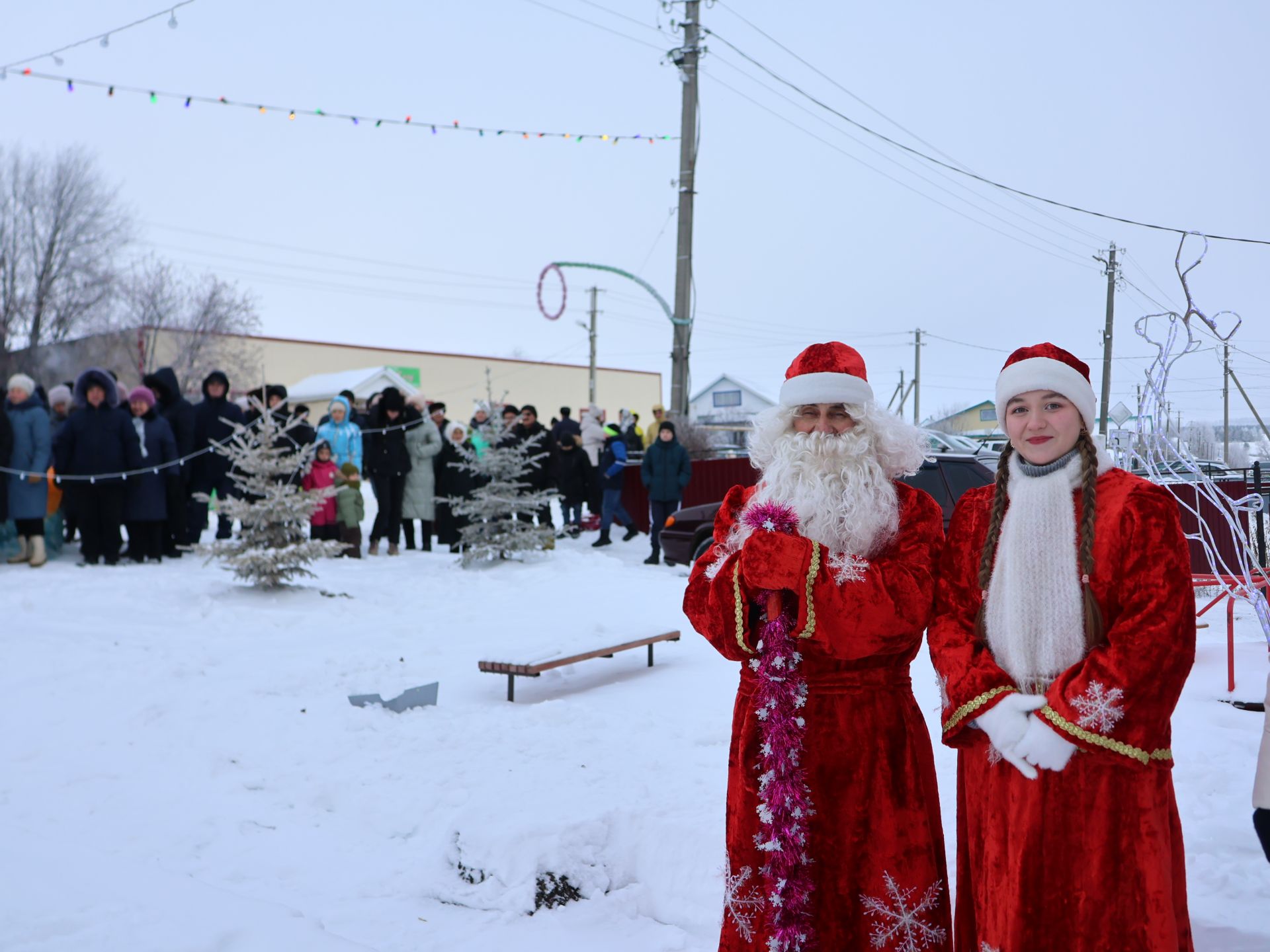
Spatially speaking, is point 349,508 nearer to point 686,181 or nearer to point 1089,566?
point 686,181

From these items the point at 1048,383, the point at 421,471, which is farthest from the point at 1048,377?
the point at 421,471

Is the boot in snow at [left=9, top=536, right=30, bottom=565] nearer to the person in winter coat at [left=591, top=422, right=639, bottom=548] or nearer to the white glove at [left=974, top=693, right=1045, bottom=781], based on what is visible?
the person in winter coat at [left=591, top=422, right=639, bottom=548]

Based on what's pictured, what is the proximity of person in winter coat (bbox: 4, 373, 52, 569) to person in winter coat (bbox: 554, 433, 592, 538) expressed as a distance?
21.3ft

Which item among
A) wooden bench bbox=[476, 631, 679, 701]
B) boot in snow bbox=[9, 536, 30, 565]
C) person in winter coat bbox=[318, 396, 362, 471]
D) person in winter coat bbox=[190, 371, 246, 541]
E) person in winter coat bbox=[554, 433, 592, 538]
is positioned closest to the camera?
wooden bench bbox=[476, 631, 679, 701]

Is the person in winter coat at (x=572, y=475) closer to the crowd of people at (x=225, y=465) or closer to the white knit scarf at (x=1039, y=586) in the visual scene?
the crowd of people at (x=225, y=465)

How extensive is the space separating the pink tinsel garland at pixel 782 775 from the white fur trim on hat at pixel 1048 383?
2.12 feet

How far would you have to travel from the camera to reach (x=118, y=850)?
13.0 ft

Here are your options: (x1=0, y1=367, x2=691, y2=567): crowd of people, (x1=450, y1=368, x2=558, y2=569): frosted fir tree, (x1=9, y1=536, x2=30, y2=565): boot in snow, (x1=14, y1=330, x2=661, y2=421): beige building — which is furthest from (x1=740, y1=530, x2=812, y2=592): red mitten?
(x1=14, y1=330, x2=661, y2=421): beige building

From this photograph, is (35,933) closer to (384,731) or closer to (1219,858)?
(384,731)

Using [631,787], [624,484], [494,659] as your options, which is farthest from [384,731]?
[624,484]

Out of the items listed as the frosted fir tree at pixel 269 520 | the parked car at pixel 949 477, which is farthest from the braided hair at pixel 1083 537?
the frosted fir tree at pixel 269 520

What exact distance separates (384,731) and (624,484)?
11.0 metres

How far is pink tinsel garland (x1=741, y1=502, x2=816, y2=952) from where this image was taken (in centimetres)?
256

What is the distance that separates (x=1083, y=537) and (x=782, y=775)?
3.17ft
